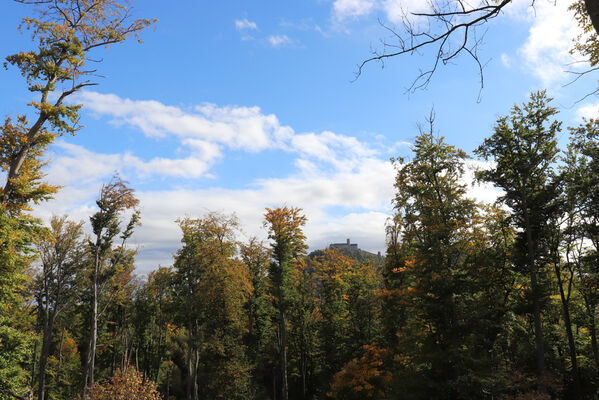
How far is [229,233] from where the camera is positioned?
93.7 feet

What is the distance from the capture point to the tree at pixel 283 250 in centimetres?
2759

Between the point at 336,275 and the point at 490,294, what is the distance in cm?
1248

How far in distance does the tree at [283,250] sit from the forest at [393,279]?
124mm

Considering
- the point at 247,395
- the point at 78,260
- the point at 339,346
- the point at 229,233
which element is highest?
the point at 229,233

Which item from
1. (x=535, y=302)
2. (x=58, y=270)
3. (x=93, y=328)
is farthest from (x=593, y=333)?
(x=58, y=270)

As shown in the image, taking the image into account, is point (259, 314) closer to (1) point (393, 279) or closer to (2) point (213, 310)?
(2) point (213, 310)

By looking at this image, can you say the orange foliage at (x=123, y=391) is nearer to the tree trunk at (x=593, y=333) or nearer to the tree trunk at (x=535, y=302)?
the tree trunk at (x=535, y=302)

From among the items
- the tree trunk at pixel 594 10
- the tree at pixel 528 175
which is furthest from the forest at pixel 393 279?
the tree trunk at pixel 594 10

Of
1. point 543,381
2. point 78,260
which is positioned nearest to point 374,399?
point 543,381

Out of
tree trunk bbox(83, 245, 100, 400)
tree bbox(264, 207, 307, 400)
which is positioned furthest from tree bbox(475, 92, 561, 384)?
tree trunk bbox(83, 245, 100, 400)

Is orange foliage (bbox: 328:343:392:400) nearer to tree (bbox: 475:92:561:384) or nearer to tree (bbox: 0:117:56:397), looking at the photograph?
tree (bbox: 475:92:561:384)

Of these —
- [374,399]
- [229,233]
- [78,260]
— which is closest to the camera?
[374,399]

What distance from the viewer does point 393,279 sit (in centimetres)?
2200

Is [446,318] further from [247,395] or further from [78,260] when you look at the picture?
[78,260]
